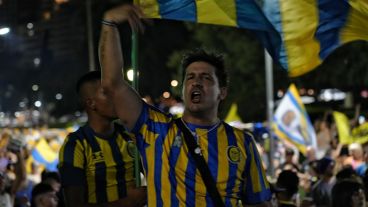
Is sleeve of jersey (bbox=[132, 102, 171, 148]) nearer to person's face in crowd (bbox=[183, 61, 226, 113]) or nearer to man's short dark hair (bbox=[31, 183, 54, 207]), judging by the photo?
person's face in crowd (bbox=[183, 61, 226, 113])

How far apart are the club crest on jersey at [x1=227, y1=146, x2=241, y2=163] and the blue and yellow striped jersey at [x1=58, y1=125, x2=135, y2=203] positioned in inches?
45.6

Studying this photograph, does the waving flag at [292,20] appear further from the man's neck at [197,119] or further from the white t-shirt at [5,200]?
the white t-shirt at [5,200]

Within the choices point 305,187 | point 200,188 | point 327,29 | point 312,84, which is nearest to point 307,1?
point 327,29

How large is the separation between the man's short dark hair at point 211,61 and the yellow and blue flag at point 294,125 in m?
11.3

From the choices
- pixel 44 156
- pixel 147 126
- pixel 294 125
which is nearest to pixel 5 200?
pixel 147 126

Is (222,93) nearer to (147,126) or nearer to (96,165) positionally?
(147,126)

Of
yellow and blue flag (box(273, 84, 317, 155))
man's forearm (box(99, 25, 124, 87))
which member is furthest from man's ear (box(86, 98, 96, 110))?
yellow and blue flag (box(273, 84, 317, 155))

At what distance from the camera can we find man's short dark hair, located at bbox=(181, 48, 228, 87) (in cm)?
495

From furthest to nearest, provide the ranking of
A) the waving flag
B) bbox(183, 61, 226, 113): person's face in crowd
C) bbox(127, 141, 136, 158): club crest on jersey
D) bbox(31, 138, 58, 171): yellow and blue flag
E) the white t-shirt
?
bbox(31, 138, 58, 171): yellow and blue flag < the white t-shirt < the waving flag < bbox(127, 141, 136, 158): club crest on jersey < bbox(183, 61, 226, 113): person's face in crowd

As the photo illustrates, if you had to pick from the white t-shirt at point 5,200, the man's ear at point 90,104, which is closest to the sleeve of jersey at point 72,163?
the man's ear at point 90,104

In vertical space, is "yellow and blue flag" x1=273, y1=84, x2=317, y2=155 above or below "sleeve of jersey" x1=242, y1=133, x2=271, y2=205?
below

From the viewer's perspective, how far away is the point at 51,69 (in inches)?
2223

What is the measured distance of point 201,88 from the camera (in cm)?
477

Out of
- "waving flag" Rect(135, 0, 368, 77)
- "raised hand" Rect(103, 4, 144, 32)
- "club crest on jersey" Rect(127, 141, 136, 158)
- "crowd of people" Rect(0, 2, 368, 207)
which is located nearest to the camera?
"raised hand" Rect(103, 4, 144, 32)
